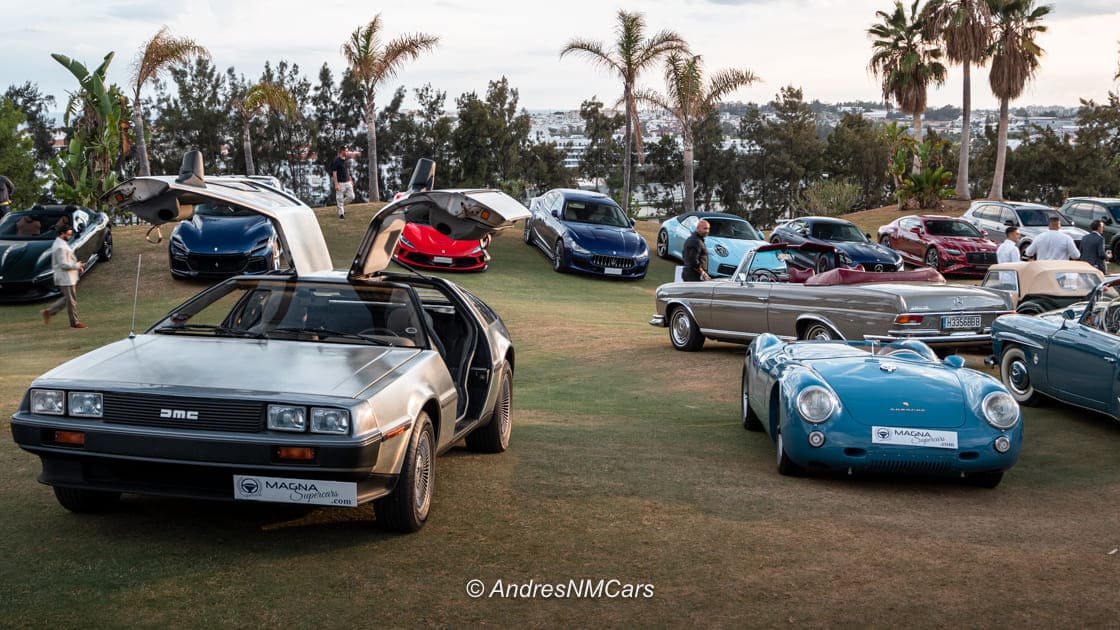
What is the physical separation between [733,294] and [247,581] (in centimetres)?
1031

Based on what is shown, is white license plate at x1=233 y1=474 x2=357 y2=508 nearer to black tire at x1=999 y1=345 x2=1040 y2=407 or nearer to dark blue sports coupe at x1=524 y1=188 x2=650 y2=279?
black tire at x1=999 y1=345 x2=1040 y2=407

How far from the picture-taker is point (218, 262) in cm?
1936

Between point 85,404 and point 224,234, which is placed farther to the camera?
point 224,234

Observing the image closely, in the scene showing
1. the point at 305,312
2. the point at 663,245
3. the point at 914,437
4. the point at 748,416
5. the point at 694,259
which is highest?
the point at 305,312

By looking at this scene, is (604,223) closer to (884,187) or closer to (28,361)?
(28,361)

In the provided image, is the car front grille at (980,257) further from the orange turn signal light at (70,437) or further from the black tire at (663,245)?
the orange turn signal light at (70,437)

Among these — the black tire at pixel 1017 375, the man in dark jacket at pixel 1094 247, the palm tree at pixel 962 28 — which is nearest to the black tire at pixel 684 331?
the black tire at pixel 1017 375

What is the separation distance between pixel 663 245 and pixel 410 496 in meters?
24.3

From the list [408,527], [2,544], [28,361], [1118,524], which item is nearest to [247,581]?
[408,527]

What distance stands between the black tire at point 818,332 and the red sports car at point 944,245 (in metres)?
14.7

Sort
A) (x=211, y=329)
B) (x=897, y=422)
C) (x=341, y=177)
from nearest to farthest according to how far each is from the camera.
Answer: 1. (x=211, y=329)
2. (x=897, y=422)
3. (x=341, y=177)

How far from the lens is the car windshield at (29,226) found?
1991cm

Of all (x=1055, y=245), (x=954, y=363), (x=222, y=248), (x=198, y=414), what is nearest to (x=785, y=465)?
(x=954, y=363)

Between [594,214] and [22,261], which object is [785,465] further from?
[594,214]
